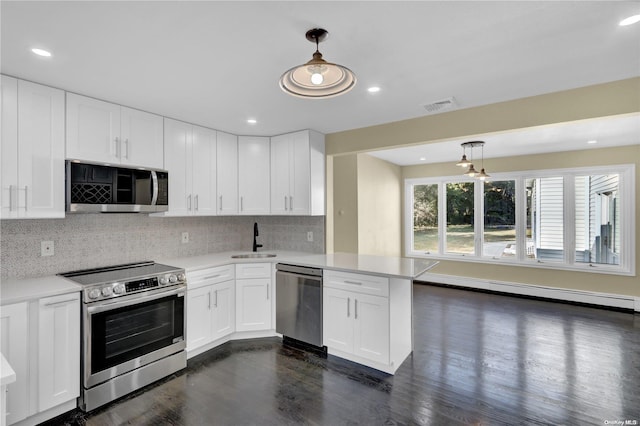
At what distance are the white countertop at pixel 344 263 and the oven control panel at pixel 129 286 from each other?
0.17 metres

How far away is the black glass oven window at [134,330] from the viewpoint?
7.77 ft

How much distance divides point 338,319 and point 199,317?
140 cm

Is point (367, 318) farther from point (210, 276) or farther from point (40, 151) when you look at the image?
point (40, 151)

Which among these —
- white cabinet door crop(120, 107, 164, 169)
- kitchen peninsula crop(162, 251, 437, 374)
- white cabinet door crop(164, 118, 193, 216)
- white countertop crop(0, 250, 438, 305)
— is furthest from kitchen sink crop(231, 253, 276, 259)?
white cabinet door crop(120, 107, 164, 169)

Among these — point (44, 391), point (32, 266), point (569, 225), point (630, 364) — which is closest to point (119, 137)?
point (32, 266)

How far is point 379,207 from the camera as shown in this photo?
588cm

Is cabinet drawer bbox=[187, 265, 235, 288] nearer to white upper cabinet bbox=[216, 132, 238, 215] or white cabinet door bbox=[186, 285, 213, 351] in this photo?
white cabinet door bbox=[186, 285, 213, 351]

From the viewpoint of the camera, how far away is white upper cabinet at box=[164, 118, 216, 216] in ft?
10.8

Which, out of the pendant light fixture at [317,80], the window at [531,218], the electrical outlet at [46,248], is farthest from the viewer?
the window at [531,218]

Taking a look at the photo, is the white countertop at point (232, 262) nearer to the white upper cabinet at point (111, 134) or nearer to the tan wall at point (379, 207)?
the white upper cabinet at point (111, 134)

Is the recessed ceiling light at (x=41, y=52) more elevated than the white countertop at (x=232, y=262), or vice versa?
the recessed ceiling light at (x=41, y=52)

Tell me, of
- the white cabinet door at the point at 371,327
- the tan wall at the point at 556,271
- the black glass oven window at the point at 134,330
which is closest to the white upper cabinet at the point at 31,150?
the black glass oven window at the point at 134,330

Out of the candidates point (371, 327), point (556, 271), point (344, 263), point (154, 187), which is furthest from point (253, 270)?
point (556, 271)

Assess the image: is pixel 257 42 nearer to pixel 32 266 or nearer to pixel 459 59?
pixel 459 59
